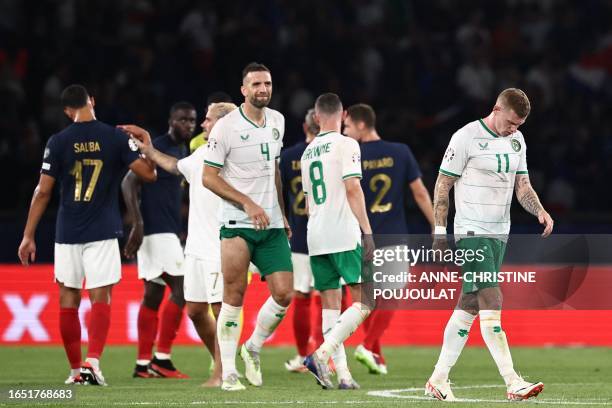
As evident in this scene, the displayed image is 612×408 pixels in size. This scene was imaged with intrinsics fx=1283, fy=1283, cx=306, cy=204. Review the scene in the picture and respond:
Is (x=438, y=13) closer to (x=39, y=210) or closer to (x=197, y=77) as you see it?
(x=197, y=77)

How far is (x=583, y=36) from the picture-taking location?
21109 mm

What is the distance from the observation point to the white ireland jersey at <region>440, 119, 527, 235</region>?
8.95 m

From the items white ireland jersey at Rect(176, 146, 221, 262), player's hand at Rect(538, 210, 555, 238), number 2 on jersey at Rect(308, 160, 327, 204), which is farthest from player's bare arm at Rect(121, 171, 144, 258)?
player's hand at Rect(538, 210, 555, 238)

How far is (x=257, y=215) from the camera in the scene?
31.3 feet

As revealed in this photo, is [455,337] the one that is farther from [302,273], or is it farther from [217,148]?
[302,273]

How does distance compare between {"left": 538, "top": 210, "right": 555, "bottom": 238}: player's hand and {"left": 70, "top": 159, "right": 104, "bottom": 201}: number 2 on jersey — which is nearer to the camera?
{"left": 538, "top": 210, "right": 555, "bottom": 238}: player's hand

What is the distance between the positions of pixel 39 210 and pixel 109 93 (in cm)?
807

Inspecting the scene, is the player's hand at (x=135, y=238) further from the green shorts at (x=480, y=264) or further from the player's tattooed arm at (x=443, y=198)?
the green shorts at (x=480, y=264)

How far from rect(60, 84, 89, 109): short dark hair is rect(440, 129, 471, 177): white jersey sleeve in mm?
3454

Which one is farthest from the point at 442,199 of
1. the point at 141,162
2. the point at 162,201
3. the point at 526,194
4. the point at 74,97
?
the point at 162,201

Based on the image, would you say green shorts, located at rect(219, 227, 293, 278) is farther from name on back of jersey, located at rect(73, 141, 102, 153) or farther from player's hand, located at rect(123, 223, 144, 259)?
player's hand, located at rect(123, 223, 144, 259)

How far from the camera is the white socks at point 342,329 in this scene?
9969 millimetres

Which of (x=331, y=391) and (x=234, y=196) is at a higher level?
(x=234, y=196)

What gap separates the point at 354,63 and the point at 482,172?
11.5m
